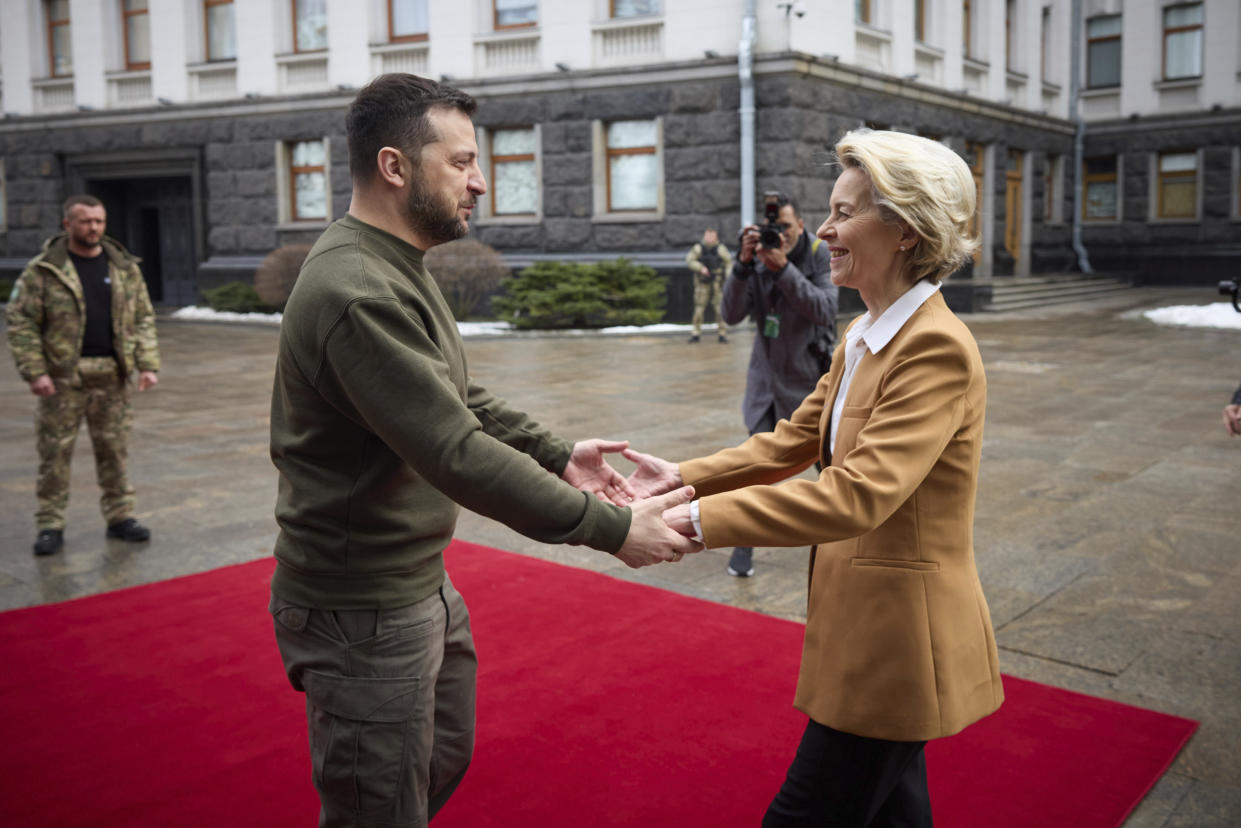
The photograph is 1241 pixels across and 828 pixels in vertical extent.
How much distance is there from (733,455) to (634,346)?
13606mm

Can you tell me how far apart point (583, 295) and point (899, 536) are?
1643cm

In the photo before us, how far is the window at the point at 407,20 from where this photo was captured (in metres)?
21.6

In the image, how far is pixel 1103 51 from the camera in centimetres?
2964

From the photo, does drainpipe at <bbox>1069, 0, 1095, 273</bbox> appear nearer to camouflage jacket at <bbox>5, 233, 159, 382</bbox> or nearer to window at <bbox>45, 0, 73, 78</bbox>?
window at <bbox>45, 0, 73, 78</bbox>

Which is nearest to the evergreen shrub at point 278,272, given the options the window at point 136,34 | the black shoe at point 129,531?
the window at point 136,34

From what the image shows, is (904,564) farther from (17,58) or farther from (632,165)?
(17,58)

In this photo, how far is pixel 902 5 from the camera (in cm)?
2098

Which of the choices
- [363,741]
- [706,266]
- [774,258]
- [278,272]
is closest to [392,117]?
[363,741]

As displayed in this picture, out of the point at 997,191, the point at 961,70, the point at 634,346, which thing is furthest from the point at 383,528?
the point at 997,191

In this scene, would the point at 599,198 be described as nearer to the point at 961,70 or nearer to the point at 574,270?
the point at 574,270

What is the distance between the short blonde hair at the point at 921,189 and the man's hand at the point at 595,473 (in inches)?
36.7

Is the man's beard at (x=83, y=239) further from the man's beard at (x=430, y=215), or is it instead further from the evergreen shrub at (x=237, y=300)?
the evergreen shrub at (x=237, y=300)

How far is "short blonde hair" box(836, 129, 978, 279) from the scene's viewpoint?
226cm

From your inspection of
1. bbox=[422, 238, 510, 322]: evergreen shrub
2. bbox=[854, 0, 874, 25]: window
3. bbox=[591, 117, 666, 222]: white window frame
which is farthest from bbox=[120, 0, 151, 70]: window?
bbox=[854, 0, 874, 25]: window
